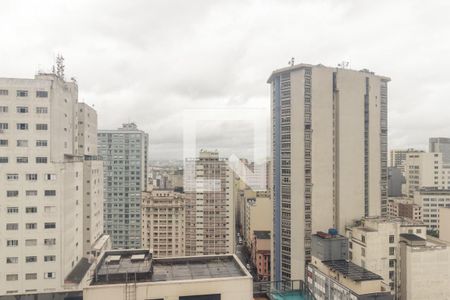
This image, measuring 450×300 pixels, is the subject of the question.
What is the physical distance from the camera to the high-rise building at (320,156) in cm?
966

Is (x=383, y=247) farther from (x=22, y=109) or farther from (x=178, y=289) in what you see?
(x=22, y=109)

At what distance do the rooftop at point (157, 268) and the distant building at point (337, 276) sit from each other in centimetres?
298

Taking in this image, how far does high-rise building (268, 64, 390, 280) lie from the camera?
9664 millimetres

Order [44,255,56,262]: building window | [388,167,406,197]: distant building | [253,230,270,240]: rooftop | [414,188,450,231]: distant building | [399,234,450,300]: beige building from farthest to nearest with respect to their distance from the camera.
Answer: [388,167,406,197]: distant building < [414,188,450,231]: distant building < [253,230,270,240]: rooftop < [399,234,450,300]: beige building < [44,255,56,262]: building window

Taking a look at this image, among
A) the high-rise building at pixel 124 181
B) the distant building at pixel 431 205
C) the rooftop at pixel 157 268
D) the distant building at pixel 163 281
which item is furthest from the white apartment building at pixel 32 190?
the distant building at pixel 431 205

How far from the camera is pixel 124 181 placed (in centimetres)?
1597

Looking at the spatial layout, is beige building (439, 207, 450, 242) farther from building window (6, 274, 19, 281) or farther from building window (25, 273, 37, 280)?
building window (6, 274, 19, 281)

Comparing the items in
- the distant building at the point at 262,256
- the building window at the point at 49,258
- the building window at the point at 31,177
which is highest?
the building window at the point at 31,177

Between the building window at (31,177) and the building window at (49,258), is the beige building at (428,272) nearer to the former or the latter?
the building window at (49,258)

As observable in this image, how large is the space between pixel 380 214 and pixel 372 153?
1.99 meters

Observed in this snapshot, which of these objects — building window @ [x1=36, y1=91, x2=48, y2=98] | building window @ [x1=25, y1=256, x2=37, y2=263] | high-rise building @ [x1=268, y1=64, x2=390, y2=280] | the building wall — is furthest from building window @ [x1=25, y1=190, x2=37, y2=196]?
high-rise building @ [x1=268, y1=64, x2=390, y2=280]

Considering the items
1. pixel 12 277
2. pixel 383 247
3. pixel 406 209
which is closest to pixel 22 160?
pixel 12 277

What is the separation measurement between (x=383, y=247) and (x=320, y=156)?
3.03 metres

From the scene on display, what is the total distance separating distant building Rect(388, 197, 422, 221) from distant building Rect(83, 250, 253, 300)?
15756 millimetres
